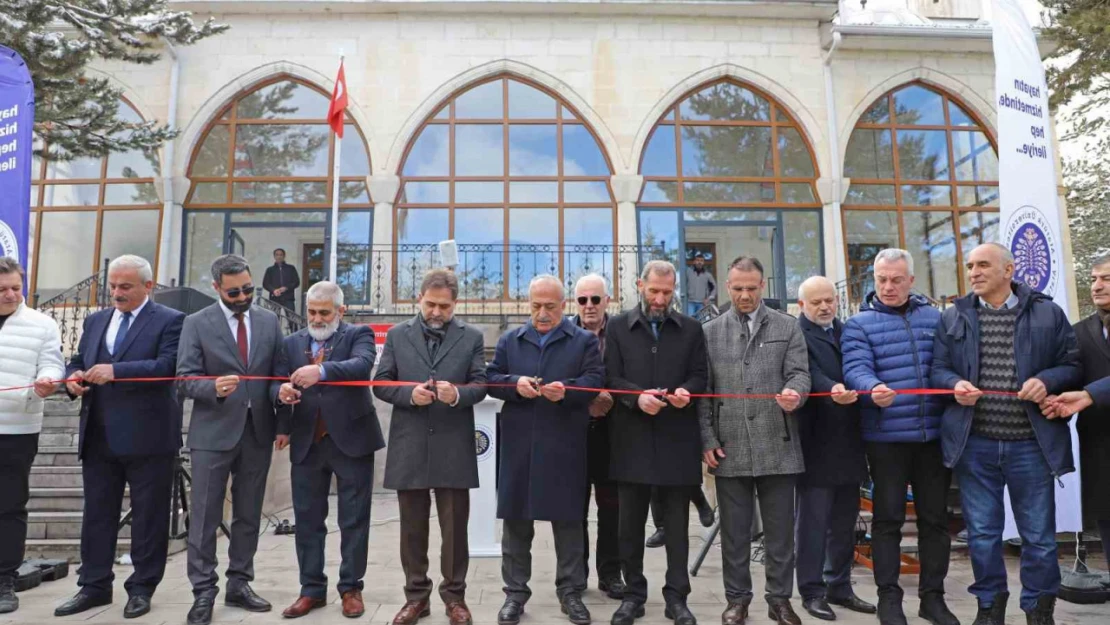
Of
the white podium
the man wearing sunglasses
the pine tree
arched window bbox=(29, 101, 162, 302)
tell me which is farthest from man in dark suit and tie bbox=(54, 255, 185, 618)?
arched window bbox=(29, 101, 162, 302)

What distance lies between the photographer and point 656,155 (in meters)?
12.9

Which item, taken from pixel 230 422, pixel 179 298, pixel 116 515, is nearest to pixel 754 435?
pixel 230 422

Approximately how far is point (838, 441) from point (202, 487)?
375 centimetres

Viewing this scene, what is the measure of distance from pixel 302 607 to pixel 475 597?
1.08 m

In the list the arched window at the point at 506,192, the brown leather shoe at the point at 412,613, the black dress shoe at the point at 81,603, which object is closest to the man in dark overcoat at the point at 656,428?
the brown leather shoe at the point at 412,613

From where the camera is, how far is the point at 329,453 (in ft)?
14.4

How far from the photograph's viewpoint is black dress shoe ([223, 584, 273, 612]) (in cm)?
429

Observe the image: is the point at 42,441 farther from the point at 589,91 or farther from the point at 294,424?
the point at 589,91

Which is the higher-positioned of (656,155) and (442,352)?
(656,155)

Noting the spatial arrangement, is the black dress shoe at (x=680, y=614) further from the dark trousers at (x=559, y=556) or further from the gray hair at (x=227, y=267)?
the gray hair at (x=227, y=267)

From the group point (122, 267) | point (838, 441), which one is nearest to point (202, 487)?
point (122, 267)

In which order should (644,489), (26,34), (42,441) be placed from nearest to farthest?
(644,489) < (42,441) < (26,34)

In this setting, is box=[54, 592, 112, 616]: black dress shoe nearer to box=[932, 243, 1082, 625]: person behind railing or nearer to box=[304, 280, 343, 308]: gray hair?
box=[304, 280, 343, 308]: gray hair

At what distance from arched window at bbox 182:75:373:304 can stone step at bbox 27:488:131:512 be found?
6537mm
